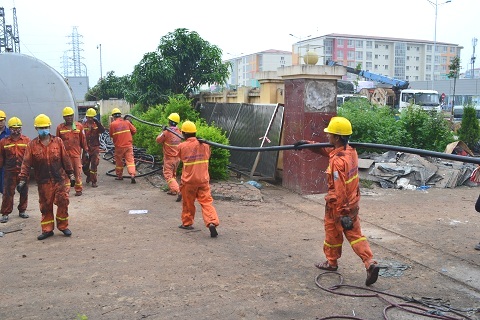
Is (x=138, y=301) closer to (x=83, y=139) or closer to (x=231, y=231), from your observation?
(x=231, y=231)

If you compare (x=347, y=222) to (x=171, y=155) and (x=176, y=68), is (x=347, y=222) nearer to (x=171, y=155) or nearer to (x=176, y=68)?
(x=171, y=155)

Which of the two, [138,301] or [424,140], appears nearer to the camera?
[138,301]

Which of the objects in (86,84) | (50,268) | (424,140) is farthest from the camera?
(86,84)

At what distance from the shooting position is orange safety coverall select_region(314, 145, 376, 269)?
5.14 m

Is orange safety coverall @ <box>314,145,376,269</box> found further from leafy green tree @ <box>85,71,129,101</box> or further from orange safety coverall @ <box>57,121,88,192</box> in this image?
leafy green tree @ <box>85,71,129,101</box>

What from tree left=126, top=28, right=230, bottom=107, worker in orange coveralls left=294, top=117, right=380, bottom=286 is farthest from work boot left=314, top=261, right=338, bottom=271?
tree left=126, top=28, right=230, bottom=107

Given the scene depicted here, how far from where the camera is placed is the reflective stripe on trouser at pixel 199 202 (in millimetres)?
6895

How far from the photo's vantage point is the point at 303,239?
6.89 meters

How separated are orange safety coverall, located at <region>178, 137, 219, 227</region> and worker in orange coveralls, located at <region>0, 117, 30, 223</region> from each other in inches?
→ 115

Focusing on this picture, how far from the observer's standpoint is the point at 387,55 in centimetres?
7800

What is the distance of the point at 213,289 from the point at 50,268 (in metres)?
2.08

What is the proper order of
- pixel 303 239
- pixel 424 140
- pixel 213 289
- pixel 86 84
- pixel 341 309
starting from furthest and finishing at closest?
pixel 86 84 → pixel 424 140 → pixel 303 239 → pixel 213 289 → pixel 341 309

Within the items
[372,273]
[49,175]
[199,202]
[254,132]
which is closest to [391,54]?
[254,132]

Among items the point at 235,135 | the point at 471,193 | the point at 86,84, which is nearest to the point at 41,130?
the point at 235,135
